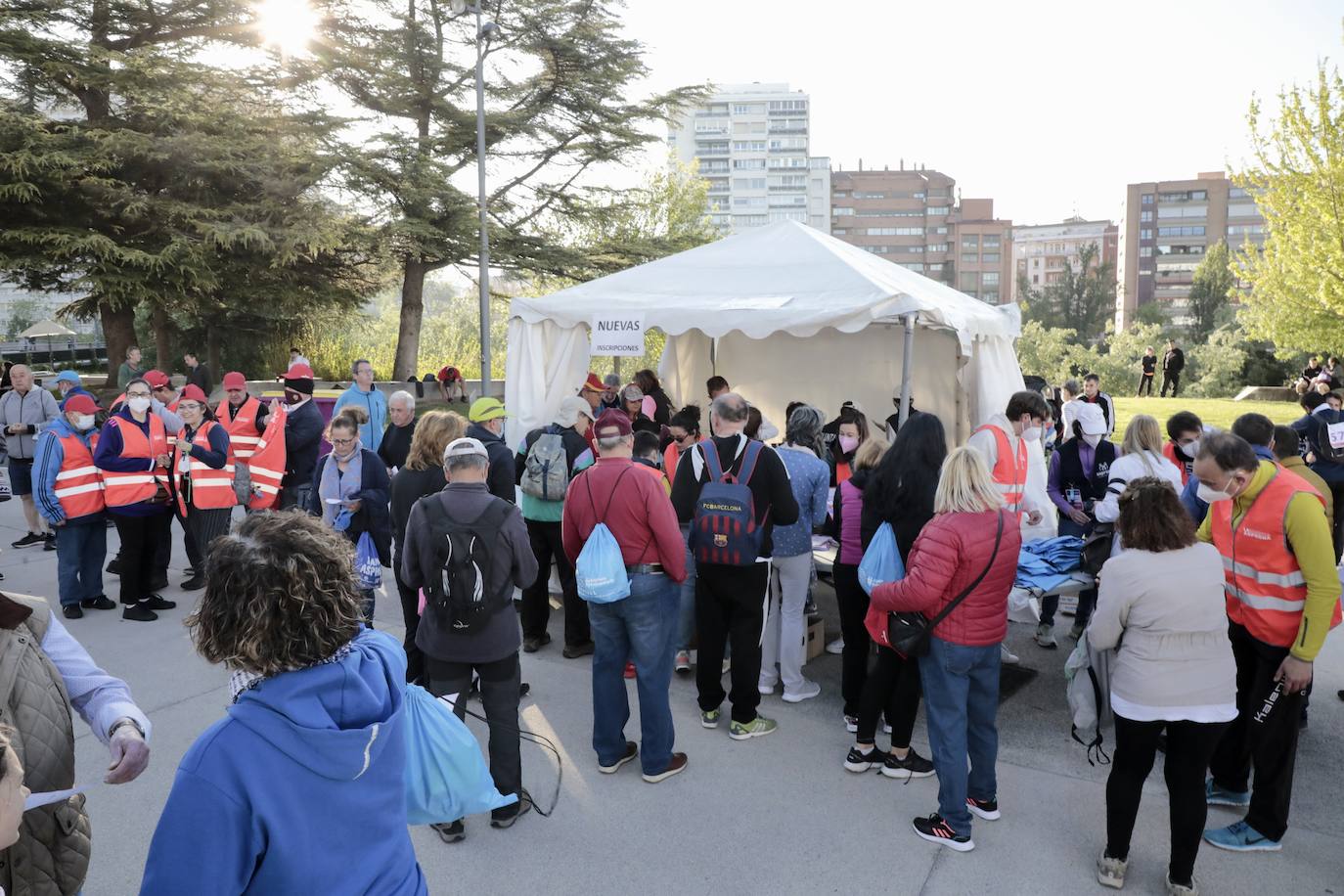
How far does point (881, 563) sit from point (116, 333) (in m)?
22.5

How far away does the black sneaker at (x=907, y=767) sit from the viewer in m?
4.29

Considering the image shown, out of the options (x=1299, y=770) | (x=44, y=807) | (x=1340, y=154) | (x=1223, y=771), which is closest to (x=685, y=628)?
(x=1223, y=771)

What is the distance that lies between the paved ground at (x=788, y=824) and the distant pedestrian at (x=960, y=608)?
0.97 ft

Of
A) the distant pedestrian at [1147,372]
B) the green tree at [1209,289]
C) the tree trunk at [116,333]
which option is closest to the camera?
the tree trunk at [116,333]

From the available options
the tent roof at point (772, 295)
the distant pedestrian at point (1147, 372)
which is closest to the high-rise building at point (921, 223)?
the distant pedestrian at point (1147, 372)

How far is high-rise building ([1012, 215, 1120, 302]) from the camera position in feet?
495

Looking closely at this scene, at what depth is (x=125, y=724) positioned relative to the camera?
2.09 metres

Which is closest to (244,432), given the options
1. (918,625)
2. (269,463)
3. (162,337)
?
(269,463)

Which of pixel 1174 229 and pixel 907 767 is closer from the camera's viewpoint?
pixel 907 767

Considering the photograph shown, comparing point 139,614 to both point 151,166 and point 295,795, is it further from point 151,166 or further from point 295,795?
point 151,166

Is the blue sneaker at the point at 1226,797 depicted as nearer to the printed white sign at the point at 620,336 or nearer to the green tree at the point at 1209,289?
the printed white sign at the point at 620,336

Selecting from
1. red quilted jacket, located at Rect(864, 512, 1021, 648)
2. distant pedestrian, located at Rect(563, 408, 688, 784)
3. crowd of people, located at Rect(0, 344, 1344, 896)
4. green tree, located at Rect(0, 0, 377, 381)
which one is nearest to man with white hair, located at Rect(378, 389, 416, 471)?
crowd of people, located at Rect(0, 344, 1344, 896)

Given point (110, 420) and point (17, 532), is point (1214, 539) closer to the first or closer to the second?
point (110, 420)

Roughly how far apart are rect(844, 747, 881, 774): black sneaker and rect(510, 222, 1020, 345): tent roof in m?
3.89
